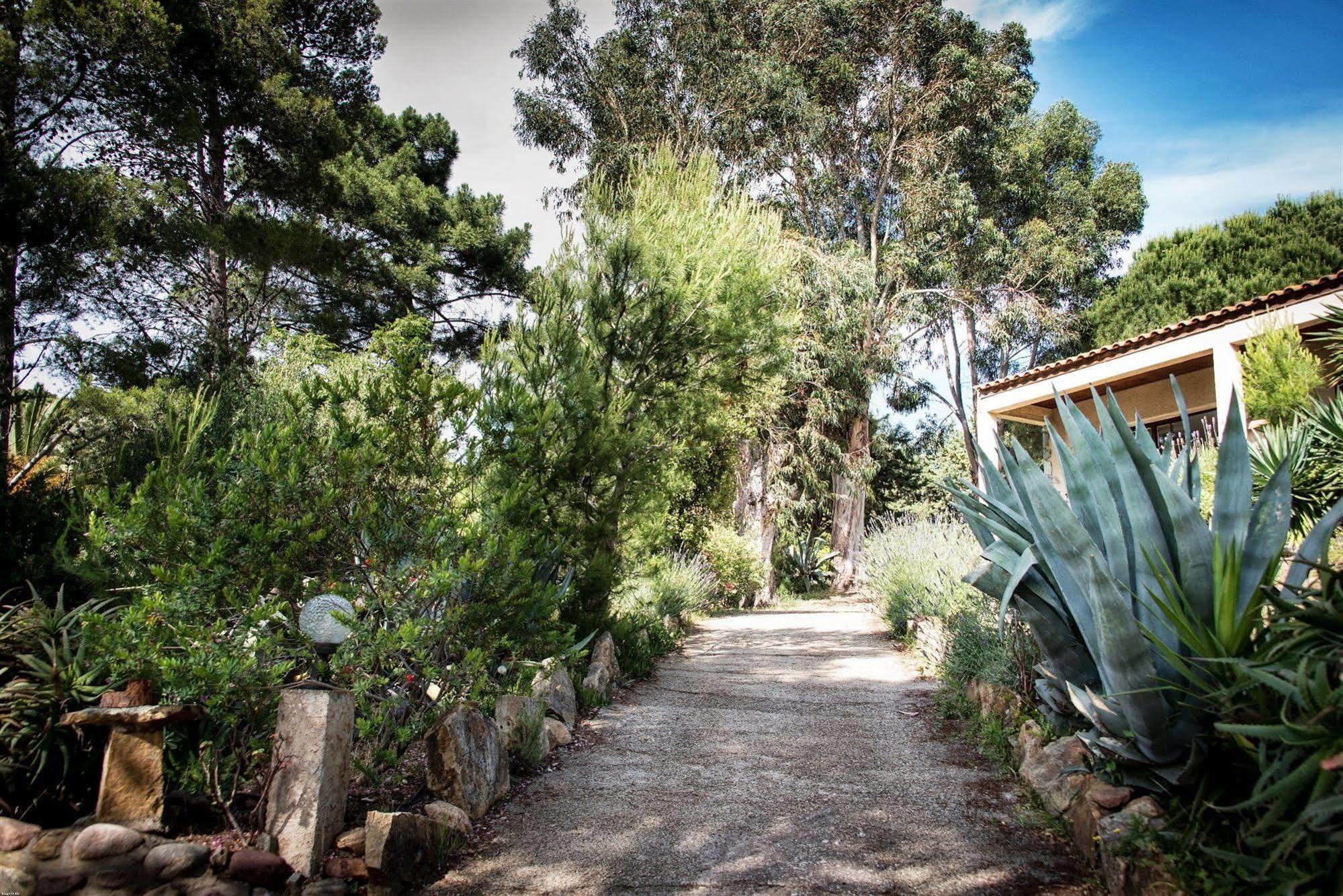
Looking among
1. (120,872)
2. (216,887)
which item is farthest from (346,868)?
(120,872)

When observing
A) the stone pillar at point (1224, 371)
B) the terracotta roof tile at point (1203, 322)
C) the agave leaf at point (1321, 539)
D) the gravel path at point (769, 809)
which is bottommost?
the gravel path at point (769, 809)

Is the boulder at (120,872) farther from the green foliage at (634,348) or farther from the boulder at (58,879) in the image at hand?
the green foliage at (634,348)

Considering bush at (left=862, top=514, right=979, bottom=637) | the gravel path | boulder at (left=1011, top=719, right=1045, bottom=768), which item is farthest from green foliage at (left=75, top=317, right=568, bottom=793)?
bush at (left=862, top=514, right=979, bottom=637)

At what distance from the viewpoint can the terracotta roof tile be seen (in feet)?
28.5

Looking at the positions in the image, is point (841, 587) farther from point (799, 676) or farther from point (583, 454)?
point (583, 454)

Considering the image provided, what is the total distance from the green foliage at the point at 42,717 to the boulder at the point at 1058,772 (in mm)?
3863

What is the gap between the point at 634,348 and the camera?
7.09m

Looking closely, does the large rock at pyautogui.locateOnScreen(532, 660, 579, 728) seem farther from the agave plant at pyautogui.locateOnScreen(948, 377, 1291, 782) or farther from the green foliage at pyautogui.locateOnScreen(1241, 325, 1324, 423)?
the green foliage at pyautogui.locateOnScreen(1241, 325, 1324, 423)

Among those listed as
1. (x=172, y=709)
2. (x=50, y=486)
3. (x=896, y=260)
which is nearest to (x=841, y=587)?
(x=896, y=260)

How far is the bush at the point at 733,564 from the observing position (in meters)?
14.4

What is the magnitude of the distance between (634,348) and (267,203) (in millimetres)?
14892

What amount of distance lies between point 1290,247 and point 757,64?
44.4 ft

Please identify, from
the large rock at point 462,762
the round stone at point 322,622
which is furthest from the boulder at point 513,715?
the round stone at point 322,622

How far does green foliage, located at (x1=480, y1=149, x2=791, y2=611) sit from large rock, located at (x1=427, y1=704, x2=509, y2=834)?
6.68ft
